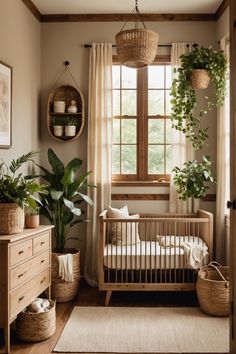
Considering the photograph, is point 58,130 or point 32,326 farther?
point 58,130

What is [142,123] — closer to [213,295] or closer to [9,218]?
[213,295]

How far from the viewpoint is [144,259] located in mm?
3967

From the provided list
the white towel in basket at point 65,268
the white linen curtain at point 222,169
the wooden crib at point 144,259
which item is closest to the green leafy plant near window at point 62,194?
the white towel in basket at point 65,268

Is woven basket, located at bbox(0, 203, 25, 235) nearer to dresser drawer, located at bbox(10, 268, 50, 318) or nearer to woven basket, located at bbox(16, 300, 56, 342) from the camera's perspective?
dresser drawer, located at bbox(10, 268, 50, 318)

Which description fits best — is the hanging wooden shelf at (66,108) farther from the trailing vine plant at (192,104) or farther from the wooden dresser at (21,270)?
the wooden dresser at (21,270)

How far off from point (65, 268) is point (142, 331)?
42.1 inches

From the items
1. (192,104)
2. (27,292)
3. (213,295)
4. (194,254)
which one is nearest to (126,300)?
(194,254)

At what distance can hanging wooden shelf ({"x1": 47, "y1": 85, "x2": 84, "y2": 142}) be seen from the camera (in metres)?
4.73

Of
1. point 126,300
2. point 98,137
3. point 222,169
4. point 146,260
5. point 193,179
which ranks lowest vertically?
point 126,300

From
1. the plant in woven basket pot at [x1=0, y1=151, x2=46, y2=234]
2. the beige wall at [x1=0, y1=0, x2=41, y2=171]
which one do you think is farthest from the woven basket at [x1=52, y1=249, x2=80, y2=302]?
the beige wall at [x1=0, y1=0, x2=41, y2=171]

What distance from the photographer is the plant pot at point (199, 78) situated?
14.1ft

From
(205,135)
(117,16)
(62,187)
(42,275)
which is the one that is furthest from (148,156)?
(42,275)

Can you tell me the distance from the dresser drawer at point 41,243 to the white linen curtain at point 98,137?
1.04m

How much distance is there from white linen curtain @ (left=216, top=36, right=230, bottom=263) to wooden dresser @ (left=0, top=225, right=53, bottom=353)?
1.88 metres
